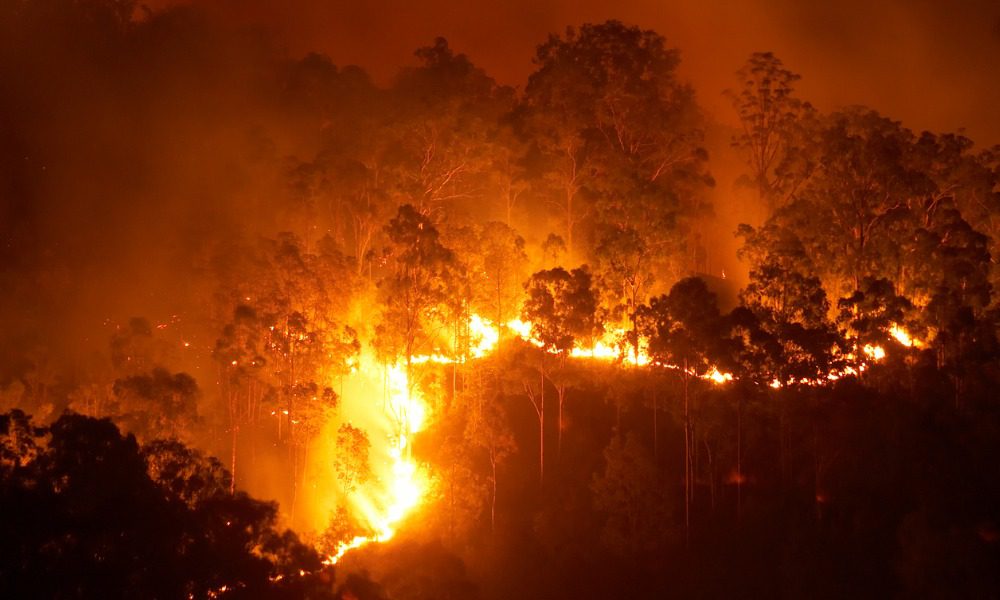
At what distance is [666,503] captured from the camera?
95.0 feet

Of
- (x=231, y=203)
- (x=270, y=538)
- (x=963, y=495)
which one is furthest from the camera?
(x=231, y=203)

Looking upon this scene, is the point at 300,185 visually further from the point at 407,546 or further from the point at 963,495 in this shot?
the point at 963,495

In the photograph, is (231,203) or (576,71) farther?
(231,203)

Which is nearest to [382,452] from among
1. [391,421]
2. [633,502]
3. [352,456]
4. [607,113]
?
[391,421]

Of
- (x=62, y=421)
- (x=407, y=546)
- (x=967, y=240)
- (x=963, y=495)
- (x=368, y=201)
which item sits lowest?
(x=407, y=546)

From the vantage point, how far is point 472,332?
39156 millimetres

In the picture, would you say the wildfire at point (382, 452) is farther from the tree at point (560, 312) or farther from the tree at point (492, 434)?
the tree at point (560, 312)

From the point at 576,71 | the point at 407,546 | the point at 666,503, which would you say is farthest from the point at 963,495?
the point at 576,71

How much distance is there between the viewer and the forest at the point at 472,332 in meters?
24.9

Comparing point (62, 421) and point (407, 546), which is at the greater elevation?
point (62, 421)

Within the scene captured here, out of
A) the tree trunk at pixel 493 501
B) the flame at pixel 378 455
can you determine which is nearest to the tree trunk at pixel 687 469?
the tree trunk at pixel 493 501

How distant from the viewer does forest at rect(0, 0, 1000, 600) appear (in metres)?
24.9

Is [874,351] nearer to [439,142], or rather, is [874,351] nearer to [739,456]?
[739,456]

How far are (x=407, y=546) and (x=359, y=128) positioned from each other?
72.1 ft
